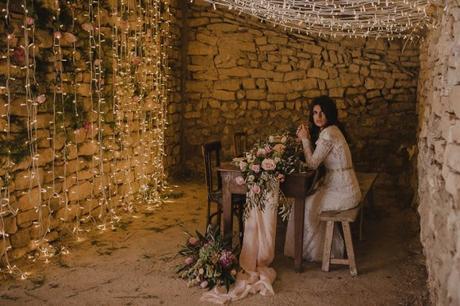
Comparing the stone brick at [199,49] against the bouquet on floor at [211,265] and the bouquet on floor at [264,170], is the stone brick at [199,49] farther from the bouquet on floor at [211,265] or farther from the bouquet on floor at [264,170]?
the bouquet on floor at [211,265]

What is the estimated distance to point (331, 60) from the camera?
281 inches

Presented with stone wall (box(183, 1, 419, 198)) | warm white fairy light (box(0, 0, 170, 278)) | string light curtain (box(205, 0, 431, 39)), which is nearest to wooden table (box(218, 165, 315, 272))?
warm white fairy light (box(0, 0, 170, 278))

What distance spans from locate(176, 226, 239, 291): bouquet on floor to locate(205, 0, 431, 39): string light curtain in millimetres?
2234

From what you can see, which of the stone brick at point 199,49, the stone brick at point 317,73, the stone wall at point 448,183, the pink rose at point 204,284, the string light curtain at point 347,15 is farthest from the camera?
the stone brick at point 199,49

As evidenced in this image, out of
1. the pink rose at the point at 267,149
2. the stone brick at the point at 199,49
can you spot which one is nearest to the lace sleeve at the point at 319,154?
the pink rose at the point at 267,149

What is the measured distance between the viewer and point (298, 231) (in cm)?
375

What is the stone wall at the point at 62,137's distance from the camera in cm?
380

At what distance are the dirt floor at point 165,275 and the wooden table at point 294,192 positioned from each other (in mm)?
250

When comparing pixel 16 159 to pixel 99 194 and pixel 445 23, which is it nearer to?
pixel 99 194

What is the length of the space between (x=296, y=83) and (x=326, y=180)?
11.4 ft

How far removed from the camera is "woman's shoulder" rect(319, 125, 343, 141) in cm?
390

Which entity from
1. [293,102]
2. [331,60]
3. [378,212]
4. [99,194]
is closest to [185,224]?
[99,194]

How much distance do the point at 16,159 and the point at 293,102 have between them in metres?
4.41

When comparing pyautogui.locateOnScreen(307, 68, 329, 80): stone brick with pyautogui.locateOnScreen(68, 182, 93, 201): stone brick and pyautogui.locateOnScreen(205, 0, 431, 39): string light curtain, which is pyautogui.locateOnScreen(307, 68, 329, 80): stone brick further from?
pyautogui.locateOnScreen(68, 182, 93, 201): stone brick
